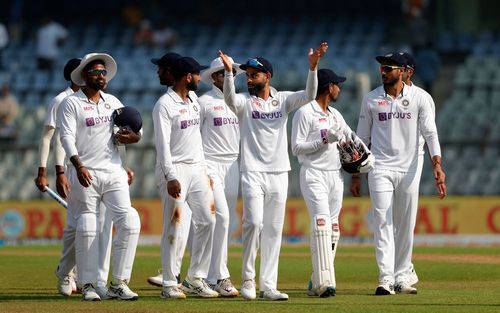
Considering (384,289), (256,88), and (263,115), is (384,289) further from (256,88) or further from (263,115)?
(256,88)

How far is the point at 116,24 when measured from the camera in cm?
3500

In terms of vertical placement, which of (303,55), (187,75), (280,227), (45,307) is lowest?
(45,307)

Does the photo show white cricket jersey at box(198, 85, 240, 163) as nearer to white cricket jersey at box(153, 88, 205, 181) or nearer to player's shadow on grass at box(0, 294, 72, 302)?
white cricket jersey at box(153, 88, 205, 181)

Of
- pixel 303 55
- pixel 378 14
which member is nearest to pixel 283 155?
pixel 303 55

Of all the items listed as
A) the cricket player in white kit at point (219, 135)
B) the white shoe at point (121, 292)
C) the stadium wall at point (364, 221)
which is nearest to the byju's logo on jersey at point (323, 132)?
the cricket player in white kit at point (219, 135)

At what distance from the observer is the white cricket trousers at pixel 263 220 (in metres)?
12.6

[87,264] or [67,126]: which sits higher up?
[67,126]

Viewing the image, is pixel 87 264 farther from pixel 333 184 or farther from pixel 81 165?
pixel 333 184

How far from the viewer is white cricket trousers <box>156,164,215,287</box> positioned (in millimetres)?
12773

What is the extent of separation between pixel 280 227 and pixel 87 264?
5.90ft

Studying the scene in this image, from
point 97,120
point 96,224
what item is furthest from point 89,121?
point 96,224

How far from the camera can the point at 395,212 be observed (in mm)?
A: 13578

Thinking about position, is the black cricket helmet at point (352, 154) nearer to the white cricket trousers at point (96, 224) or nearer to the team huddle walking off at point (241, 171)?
the team huddle walking off at point (241, 171)

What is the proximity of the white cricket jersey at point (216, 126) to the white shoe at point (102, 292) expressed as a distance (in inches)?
92.7
